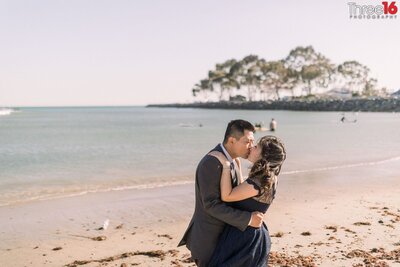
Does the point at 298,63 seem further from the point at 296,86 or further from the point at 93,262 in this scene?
the point at 93,262

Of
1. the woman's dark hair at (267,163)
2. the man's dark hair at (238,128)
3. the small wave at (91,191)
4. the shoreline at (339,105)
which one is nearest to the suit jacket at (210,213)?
the man's dark hair at (238,128)

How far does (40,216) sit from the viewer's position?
359 inches

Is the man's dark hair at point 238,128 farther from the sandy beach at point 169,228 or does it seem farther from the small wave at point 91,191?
the small wave at point 91,191

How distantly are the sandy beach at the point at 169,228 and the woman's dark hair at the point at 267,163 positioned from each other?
2.61m

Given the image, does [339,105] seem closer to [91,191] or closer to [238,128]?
[91,191]

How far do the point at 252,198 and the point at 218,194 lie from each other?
26cm

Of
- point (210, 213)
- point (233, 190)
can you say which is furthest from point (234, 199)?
point (210, 213)

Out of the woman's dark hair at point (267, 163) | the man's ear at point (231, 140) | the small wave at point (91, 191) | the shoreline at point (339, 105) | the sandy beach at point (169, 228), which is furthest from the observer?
the shoreline at point (339, 105)

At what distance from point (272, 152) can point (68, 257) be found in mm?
4255

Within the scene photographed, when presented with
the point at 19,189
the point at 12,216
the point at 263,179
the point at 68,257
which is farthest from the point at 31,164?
the point at 263,179

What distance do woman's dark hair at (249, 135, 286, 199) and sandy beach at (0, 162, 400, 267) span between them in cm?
261

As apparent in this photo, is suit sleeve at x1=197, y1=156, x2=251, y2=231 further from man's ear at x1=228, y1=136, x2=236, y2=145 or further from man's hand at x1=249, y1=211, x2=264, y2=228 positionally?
man's ear at x1=228, y1=136, x2=236, y2=145

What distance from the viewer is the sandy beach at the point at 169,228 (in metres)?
6.02

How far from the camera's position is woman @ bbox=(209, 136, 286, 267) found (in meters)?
3.22
